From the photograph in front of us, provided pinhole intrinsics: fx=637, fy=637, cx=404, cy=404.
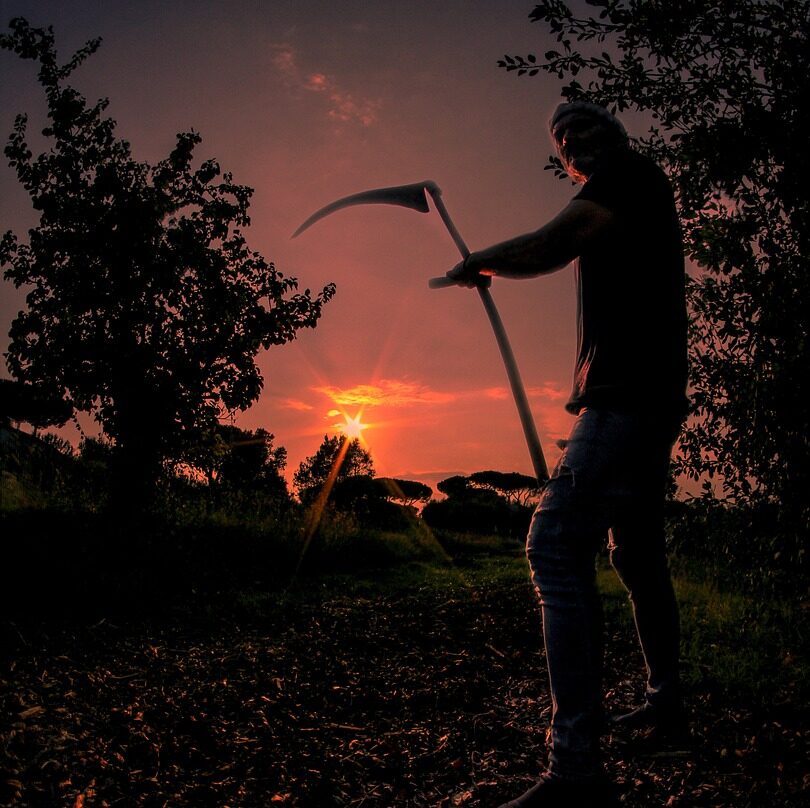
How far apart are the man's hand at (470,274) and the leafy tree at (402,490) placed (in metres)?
18.1

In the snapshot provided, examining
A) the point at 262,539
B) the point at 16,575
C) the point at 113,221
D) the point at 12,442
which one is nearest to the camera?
the point at 16,575

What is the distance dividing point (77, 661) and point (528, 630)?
4037 millimetres

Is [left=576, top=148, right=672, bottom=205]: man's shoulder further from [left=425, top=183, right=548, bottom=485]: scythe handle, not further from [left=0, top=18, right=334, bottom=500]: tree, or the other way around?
[left=0, top=18, right=334, bottom=500]: tree

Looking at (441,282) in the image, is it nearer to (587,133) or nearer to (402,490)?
(587,133)

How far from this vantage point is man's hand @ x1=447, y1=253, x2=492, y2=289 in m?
2.70

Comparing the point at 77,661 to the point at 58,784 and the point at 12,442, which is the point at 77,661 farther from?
the point at 12,442

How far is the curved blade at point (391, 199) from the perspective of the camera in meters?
3.29

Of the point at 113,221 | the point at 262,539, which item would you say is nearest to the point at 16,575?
the point at 262,539

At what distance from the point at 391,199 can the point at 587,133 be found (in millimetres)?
1062

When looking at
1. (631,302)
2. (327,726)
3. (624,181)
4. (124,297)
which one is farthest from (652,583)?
(124,297)

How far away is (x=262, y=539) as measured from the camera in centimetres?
1116

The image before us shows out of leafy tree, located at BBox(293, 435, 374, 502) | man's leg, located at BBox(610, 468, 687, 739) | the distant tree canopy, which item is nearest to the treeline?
the distant tree canopy

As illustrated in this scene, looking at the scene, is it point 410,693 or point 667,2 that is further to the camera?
point 667,2

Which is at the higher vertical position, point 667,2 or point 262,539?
point 667,2
